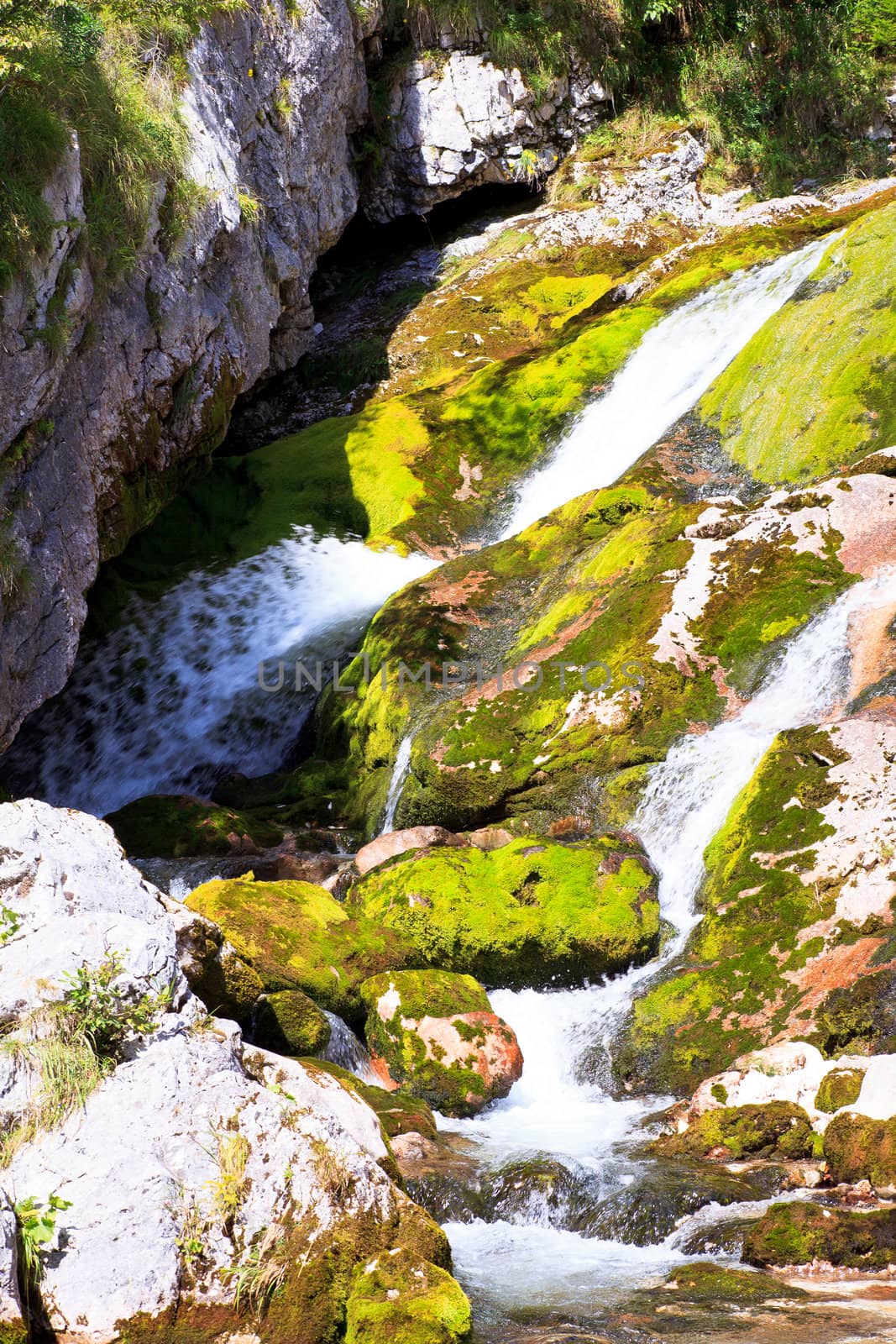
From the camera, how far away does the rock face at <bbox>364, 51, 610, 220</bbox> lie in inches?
917

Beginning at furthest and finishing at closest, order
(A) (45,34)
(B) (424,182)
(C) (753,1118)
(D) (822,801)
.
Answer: (B) (424,182) → (A) (45,34) → (D) (822,801) → (C) (753,1118)

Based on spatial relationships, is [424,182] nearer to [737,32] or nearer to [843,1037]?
[737,32]

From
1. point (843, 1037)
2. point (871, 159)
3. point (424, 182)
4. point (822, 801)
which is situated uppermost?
point (424, 182)

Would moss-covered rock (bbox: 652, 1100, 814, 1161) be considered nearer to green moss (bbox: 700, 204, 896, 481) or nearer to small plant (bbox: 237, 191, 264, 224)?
green moss (bbox: 700, 204, 896, 481)

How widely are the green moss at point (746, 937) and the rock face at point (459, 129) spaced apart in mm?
18051

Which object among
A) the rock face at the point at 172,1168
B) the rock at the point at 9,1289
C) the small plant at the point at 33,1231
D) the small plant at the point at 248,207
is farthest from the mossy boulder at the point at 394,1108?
the small plant at the point at 248,207

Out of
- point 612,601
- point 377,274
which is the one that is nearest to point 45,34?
point 612,601

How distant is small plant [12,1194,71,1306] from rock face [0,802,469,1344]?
0.02 m

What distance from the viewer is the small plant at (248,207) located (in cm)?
1510

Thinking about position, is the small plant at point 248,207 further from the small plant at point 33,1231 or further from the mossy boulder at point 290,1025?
the small plant at point 33,1231

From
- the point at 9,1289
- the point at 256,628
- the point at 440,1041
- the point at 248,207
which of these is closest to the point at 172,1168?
the point at 9,1289

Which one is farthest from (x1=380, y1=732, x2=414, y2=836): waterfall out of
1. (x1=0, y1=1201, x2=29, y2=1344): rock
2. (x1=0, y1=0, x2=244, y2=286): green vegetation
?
(x1=0, y1=1201, x2=29, y2=1344): rock

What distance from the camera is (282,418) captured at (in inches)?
838

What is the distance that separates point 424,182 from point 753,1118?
69.2ft
